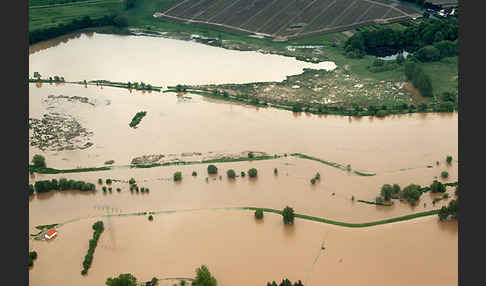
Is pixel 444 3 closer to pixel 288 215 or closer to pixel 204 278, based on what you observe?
pixel 288 215

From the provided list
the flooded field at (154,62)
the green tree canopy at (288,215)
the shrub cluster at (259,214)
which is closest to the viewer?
the green tree canopy at (288,215)

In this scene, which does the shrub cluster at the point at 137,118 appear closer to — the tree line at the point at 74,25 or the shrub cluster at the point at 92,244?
the shrub cluster at the point at 92,244

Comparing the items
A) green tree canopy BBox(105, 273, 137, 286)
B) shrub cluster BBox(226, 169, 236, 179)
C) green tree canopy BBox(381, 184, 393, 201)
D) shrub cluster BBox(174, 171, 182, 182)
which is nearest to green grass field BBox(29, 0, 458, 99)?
green tree canopy BBox(381, 184, 393, 201)

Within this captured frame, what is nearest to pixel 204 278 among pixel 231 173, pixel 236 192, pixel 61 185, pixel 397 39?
pixel 236 192

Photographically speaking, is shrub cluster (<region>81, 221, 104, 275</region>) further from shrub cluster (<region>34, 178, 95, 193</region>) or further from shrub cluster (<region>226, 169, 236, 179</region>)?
shrub cluster (<region>226, 169, 236, 179</region>)

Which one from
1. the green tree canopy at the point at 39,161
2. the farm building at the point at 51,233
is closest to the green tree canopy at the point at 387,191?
the farm building at the point at 51,233

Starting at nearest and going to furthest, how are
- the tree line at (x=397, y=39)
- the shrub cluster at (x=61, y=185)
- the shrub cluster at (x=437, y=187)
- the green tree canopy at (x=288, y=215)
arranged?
1. the green tree canopy at (x=288, y=215)
2. the shrub cluster at (x=437, y=187)
3. the shrub cluster at (x=61, y=185)
4. the tree line at (x=397, y=39)
